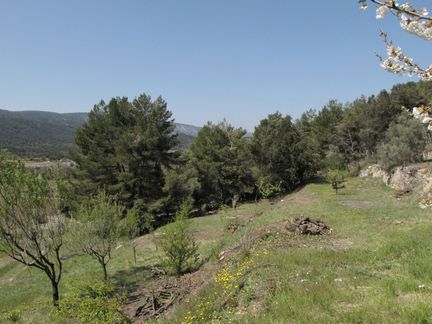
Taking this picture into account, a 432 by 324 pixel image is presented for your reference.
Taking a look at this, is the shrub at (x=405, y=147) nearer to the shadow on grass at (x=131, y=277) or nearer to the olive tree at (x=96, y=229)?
the shadow on grass at (x=131, y=277)

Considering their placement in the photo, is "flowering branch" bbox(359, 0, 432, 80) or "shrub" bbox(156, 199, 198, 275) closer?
"flowering branch" bbox(359, 0, 432, 80)

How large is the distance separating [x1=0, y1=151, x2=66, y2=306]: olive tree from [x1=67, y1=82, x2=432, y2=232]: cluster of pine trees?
17063 mm

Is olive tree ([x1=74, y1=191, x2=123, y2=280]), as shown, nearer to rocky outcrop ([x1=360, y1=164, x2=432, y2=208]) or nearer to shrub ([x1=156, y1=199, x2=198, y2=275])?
shrub ([x1=156, y1=199, x2=198, y2=275])

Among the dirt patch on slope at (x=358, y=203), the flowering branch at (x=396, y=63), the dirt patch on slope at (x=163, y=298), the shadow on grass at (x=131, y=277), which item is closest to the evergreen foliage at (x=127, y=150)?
the shadow on grass at (x=131, y=277)

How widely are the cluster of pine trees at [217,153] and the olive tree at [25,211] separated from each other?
17.1 metres

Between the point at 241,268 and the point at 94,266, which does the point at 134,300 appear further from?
the point at 94,266

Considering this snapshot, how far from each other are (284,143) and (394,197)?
702 inches

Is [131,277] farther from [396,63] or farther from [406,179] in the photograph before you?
[406,179]

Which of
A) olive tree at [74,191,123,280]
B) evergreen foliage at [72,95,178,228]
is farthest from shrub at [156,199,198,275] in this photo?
evergreen foliage at [72,95,178,228]

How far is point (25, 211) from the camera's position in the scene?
1314 cm

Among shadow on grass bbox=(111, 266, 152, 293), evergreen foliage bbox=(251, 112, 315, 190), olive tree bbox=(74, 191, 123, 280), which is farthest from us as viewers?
evergreen foliage bbox=(251, 112, 315, 190)

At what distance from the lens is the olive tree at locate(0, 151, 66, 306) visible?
1287cm


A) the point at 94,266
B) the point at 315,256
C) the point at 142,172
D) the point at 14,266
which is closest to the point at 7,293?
the point at 94,266

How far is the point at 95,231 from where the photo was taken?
1666 centimetres
